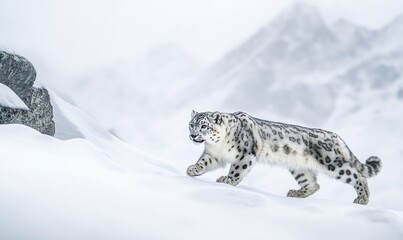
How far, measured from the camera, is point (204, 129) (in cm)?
895

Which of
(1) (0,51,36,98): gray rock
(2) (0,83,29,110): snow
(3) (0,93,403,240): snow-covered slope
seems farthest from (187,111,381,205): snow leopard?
(1) (0,51,36,98): gray rock

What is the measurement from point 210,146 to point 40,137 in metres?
2.75

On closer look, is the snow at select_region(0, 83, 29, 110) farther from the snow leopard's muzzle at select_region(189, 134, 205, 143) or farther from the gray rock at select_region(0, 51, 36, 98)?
the snow leopard's muzzle at select_region(189, 134, 205, 143)

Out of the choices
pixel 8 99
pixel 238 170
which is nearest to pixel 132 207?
pixel 238 170

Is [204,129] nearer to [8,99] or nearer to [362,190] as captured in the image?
[362,190]

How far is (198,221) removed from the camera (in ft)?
19.4

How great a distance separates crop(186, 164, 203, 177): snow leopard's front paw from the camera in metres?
8.83

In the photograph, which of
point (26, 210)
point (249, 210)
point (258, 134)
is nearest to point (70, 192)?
point (26, 210)

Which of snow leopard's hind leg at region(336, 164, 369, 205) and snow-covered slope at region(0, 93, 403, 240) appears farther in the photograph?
snow leopard's hind leg at region(336, 164, 369, 205)

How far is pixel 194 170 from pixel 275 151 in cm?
154

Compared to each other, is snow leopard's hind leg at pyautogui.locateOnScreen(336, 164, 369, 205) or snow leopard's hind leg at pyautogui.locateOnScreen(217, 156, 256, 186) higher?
snow leopard's hind leg at pyautogui.locateOnScreen(336, 164, 369, 205)

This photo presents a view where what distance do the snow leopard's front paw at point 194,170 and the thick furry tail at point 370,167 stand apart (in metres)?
2.79

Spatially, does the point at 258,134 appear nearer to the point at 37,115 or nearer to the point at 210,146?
the point at 210,146

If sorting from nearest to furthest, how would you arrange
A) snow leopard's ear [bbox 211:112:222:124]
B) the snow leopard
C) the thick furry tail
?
the snow leopard
snow leopard's ear [bbox 211:112:222:124]
the thick furry tail
